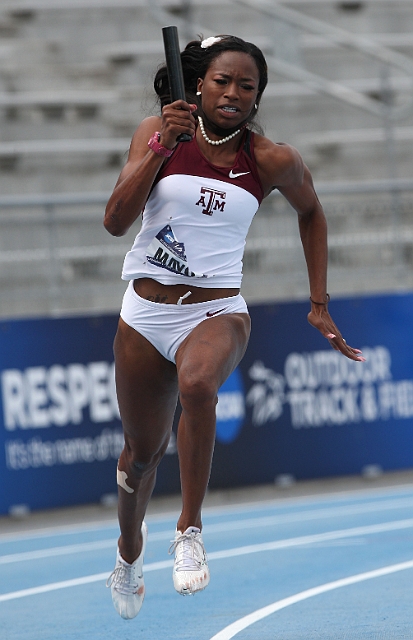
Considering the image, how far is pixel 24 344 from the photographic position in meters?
10.4

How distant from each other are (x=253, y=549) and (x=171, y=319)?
3.87 meters

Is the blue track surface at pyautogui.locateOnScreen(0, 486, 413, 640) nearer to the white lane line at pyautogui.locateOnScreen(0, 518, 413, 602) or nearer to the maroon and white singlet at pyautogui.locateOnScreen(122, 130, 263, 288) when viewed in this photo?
the white lane line at pyautogui.locateOnScreen(0, 518, 413, 602)

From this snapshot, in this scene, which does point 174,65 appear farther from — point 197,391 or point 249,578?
point 249,578

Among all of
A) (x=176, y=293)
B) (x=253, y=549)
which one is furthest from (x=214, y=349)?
(x=253, y=549)

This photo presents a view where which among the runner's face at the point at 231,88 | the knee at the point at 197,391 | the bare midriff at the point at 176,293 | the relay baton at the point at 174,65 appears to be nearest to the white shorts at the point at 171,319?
the bare midriff at the point at 176,293

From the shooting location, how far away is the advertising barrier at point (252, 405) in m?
10.4

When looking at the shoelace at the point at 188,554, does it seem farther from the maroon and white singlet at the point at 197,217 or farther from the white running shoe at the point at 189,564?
the maroon and white singlet at the point at 197,217

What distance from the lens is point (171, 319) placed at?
16.3 feet

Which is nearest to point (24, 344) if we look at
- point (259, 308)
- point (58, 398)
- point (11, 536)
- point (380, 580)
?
point (58, 398)

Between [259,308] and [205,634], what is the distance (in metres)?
6.34

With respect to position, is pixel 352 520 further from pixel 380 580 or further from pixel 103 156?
pixel 103 156

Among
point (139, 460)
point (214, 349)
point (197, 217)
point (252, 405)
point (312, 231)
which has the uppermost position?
point (197, 217)

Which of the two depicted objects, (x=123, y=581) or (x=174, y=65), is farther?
(x=123, y=581)

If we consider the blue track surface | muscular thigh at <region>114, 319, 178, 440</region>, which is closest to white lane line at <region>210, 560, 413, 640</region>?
the blue track surface
